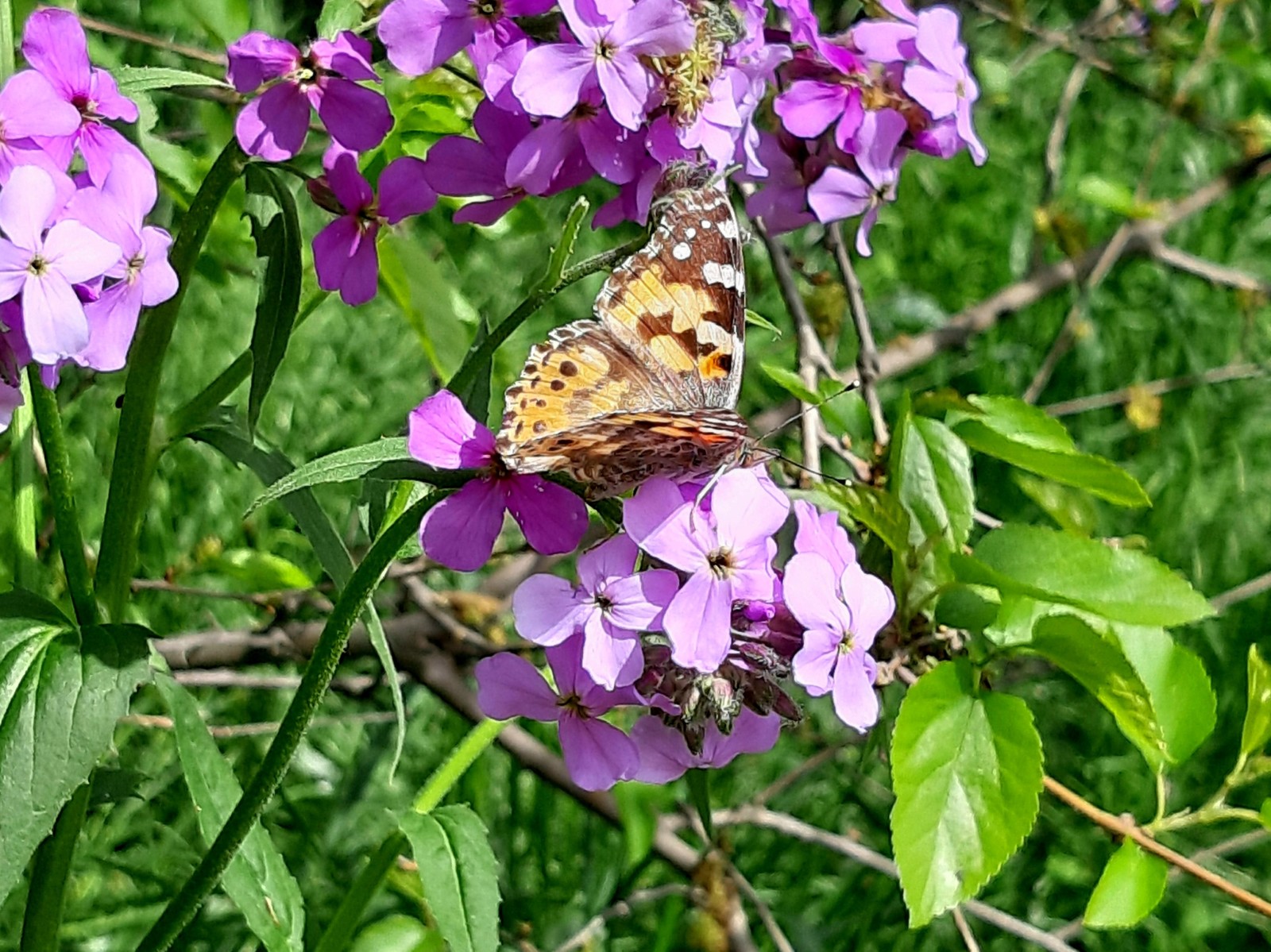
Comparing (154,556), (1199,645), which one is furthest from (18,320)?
(1199,645)

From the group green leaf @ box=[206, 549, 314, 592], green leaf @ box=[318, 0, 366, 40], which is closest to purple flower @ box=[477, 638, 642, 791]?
green leaf @ box=[318, 0, 366, 40]

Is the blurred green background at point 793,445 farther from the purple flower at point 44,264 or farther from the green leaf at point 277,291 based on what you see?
the purple flower at point 44,264

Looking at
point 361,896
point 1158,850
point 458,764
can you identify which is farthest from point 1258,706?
point 361,896

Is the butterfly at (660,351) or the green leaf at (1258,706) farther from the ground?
the butterfly at (660,351)

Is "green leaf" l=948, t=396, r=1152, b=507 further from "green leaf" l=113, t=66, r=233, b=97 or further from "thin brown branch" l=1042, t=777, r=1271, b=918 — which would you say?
"green leaf" l=113, t=66, r=233, b=97

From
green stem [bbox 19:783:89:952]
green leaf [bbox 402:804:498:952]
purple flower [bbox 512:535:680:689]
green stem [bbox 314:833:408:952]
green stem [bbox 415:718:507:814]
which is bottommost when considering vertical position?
green stem [bbox 314:833:408:952]

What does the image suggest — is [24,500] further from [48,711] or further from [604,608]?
[604,608]

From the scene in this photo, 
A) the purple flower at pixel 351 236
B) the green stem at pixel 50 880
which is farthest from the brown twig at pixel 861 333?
the green stem at pixel 50 880
